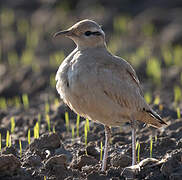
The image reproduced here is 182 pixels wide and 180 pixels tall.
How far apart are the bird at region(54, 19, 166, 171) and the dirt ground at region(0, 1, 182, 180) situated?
51cm

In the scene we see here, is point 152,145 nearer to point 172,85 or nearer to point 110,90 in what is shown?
point 110,90

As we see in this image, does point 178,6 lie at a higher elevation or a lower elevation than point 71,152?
higher

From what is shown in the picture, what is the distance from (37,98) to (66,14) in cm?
596

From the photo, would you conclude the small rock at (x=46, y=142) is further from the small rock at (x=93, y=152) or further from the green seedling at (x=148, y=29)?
the green seedling at (x=148, y=29)

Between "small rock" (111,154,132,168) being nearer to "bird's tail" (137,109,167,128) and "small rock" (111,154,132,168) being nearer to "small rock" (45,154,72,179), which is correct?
"bird's tail" (137,109,167,128)

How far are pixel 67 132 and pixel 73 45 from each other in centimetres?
575

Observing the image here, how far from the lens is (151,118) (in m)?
7.20

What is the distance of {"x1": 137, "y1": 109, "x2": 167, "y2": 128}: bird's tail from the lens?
706 cm

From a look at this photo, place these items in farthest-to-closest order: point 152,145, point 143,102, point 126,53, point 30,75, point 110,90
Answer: point 126,53 < point 30,75 < point 152,145 < point 143,102 < point 110,90

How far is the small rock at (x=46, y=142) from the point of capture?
7.39m

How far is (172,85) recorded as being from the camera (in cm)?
1133

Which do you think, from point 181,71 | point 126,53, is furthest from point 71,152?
point 126,53

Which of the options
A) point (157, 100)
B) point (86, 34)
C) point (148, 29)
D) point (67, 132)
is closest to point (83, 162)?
point (86, 34)

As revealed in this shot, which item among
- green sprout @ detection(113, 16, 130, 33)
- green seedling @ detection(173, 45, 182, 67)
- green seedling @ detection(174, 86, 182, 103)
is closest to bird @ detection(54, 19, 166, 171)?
green seedling @ detection(174, 86, 182, 103)
